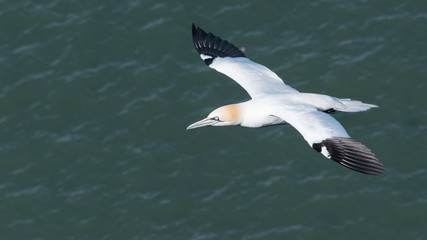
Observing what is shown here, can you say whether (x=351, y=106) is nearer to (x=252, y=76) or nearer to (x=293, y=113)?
(x=293, y=113)

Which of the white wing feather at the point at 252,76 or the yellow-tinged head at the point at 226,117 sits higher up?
the white wing feather at the point at 252,76

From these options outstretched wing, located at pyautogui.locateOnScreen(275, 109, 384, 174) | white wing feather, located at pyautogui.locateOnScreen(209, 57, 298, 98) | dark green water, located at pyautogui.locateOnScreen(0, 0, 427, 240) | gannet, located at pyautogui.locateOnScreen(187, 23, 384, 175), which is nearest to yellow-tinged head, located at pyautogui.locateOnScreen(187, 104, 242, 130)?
gannet, located at pyautogui.locateOnScreen(187, 23, 384, 175)

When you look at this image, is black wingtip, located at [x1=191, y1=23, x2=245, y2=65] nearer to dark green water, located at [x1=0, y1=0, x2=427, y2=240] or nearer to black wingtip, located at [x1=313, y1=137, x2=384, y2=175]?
dark green water, located at [x1=0, y1=0, x2=427, y2=240]

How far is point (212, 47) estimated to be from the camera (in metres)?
36.9

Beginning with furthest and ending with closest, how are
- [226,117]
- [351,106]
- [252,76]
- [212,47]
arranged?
1. [212,47]
2. [252,76]
3. [351,106]
4. [226,117]

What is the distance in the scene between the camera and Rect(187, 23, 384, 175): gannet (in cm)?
2931

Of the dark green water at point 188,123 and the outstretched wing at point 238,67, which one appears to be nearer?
the outstretched wing at point 238,67

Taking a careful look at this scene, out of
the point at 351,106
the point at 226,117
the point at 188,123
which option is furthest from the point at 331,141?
the point at 188,123

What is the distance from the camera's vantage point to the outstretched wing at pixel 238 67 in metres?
33.3

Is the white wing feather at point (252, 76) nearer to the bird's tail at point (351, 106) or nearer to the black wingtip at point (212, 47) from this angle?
the black wingtip at point (212, 47)

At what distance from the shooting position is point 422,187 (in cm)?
3875

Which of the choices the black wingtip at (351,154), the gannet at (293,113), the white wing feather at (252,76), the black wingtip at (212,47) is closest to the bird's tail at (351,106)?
the gannet at (293,113)

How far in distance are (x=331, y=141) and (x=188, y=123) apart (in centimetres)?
1170

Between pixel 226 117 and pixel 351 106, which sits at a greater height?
pixel 226 117
